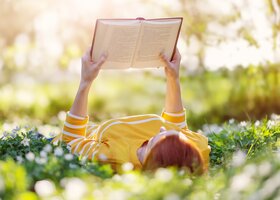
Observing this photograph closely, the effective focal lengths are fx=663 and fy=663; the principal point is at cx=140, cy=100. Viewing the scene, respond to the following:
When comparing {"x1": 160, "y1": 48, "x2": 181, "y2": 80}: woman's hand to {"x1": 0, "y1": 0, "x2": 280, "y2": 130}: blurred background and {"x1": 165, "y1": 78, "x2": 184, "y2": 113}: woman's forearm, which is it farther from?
{"x1": 0, "y1": 0, "x2": 280, "y2": 130}: blurred background

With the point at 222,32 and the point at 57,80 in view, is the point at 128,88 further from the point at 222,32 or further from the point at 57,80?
the point at 222,32

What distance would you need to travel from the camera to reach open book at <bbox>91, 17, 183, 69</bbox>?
11.4 ft

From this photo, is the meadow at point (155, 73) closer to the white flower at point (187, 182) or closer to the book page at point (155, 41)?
the book page at point (155, 41)

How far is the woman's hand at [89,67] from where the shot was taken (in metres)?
3.55

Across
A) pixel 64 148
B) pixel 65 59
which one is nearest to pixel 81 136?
pixel 64 148

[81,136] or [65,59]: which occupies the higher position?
[81,136]

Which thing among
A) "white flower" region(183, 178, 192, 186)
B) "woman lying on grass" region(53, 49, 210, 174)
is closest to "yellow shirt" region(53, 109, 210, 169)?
"woman lying on grass" region(53, 49, 210, 174)

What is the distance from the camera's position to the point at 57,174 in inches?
107

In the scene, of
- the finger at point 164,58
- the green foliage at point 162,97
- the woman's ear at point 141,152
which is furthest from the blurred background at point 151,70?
the woman's ear at point 141,152

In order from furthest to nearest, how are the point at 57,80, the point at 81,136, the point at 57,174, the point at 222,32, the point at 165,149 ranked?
the point at 57,80 < the point at 222,32 < the point at 81,136 < the point at 165,149 < the point at 57,174

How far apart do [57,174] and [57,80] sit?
605 cm

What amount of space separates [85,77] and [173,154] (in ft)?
2.97

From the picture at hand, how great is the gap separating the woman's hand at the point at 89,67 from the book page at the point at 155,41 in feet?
0.77

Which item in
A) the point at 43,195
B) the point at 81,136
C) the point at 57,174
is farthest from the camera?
the point at 81,136
